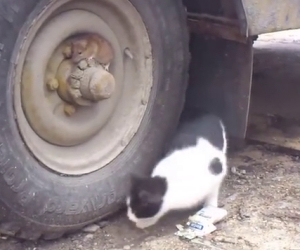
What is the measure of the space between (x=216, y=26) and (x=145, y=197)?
970mm

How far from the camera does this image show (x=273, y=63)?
550 centimetres

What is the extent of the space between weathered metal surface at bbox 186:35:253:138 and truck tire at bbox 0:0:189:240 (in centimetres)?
36

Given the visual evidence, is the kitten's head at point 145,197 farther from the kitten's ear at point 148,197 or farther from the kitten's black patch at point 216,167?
the kitten's black patch at point 216,167

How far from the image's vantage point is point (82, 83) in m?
2.50

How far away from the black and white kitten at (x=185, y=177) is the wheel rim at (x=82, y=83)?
0.23 m

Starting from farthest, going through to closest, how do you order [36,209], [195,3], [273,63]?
[273,63]
[195,3]
[36,209]

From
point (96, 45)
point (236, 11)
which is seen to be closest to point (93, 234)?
point (96, 45)

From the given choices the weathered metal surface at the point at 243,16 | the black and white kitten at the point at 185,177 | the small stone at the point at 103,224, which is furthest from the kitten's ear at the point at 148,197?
the weathered metal surface at the point at 243,16

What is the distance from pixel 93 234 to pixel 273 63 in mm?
3268

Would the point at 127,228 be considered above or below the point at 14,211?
below

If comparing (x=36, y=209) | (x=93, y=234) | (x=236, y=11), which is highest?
(x=236, y=11)

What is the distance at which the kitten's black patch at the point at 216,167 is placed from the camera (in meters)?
2.97

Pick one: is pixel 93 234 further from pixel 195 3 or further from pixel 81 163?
pixel 195 3

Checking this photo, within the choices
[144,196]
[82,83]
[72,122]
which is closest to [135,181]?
[144,196]
